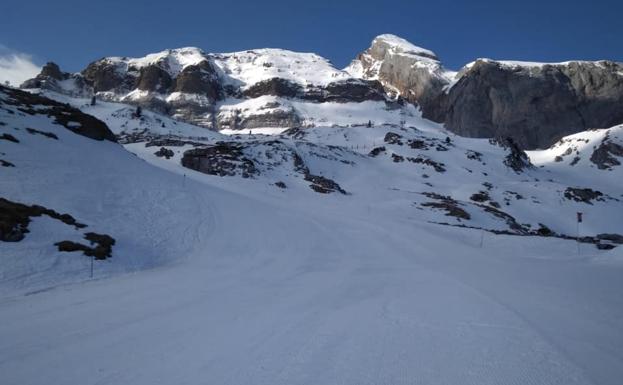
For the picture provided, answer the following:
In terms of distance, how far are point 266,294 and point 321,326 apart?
3295mm

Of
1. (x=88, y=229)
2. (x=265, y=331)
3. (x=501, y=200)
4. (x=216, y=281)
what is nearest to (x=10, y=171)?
(x=88, y=229)

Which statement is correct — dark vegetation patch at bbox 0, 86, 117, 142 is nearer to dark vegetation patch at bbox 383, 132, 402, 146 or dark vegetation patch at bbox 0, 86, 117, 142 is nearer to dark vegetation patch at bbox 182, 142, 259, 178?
dark vegetation patch at bbox 182, 142, 259, 178

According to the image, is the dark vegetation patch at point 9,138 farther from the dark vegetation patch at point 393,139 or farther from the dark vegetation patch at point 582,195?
the dark vegetation patch at point 393,139

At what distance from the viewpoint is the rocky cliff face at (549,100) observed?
17462 cm

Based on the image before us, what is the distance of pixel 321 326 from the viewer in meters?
7.77

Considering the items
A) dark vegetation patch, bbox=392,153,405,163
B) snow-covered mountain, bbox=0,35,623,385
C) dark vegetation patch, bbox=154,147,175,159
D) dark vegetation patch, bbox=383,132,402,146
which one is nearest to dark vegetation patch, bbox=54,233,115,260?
snow-covered mountain, bbox=0,35,623,385

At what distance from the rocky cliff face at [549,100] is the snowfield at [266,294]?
604 feet

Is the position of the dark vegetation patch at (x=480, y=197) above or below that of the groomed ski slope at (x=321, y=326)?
above

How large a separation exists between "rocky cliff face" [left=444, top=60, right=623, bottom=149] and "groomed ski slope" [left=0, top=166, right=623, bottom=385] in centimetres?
19622

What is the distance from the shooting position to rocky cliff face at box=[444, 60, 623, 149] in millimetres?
174625

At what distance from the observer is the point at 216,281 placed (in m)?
12.4

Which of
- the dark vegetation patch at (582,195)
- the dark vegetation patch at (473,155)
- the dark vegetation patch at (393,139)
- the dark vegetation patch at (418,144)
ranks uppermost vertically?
the dark vegetation patch at (393,139)

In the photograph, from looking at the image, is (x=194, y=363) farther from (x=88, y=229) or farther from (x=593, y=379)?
(x=88, y=229)

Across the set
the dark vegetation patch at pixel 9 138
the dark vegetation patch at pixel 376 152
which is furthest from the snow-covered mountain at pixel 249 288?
the dark vegetation patch at pixel 376 152
